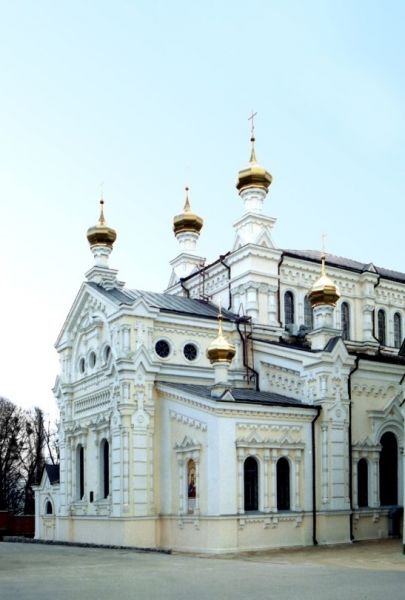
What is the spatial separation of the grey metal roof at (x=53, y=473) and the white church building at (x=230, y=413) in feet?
4.13

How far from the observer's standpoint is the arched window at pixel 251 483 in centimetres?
2421

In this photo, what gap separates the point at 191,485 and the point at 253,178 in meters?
13.1

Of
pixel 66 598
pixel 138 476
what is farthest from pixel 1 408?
pixel 66 598

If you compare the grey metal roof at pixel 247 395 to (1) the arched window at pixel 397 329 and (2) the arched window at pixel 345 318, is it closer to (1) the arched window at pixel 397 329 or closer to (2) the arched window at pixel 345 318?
(2) the arched window at pixel 345 318

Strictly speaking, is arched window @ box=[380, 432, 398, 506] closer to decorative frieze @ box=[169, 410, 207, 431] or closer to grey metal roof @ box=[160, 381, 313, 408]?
grey metal roof @ box=[160, 381, 313, 408]

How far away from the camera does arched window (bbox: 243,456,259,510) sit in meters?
24.2

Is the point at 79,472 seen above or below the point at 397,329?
below

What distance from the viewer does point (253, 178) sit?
31.9 meters

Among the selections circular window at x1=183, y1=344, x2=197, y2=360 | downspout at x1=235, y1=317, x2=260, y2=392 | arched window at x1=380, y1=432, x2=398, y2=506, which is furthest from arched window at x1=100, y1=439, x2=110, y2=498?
arched window at x1=380, y1=432, x2=398, y2=506

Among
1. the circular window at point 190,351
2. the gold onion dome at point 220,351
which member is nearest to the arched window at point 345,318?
the circular window at point 190,351

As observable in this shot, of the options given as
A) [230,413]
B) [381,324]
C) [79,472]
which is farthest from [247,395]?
[381,324]

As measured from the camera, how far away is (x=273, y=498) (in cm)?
2453

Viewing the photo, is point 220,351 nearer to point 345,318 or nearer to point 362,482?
point 362,482

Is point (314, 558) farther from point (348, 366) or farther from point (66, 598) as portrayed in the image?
point (66, 598)
